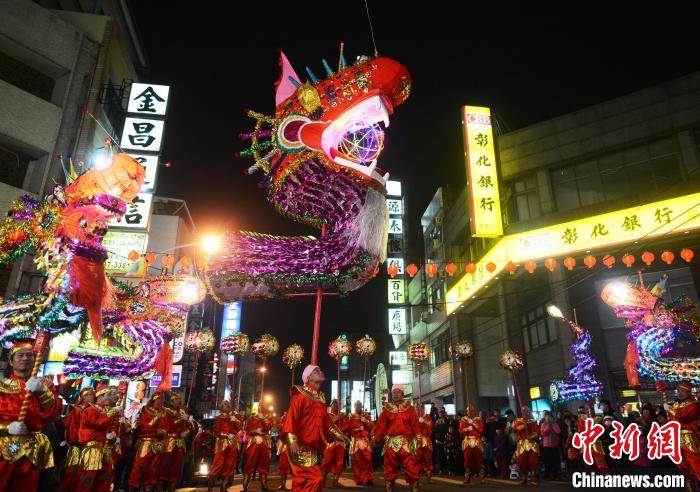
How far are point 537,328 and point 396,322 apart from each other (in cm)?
1160

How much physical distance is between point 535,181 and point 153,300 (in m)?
16.1

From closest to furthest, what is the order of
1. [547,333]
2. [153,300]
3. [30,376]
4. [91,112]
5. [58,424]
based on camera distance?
[30,376] → [58,424] → [153,300] → [91,112] → [547,333]

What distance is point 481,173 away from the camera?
18.3m

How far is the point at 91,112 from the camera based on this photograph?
15.3m

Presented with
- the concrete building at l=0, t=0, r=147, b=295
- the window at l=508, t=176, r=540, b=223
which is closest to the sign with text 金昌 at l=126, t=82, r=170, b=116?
the concrete building at l=0, t=0, r=147, b=295

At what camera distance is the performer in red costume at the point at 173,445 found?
8555mm

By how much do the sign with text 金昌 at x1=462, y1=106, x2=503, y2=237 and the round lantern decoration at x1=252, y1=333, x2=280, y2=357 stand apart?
8679 mm

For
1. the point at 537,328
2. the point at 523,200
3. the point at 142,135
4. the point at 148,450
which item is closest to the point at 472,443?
the point at 148,450

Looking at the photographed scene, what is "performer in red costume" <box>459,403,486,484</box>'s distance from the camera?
1140cm

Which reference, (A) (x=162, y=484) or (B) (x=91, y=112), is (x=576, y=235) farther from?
(B) (x=91, y=112)

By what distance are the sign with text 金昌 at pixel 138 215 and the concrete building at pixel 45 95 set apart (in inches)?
85.5

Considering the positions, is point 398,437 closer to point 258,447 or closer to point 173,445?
point 258,447

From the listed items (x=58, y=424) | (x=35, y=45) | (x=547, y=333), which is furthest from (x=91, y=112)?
(x=547, y=333)

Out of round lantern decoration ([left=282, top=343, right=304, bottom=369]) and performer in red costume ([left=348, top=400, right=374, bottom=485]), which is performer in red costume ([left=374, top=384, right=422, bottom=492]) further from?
round lantern decoration ([left=282, top=343, right=304, bottom=369])
